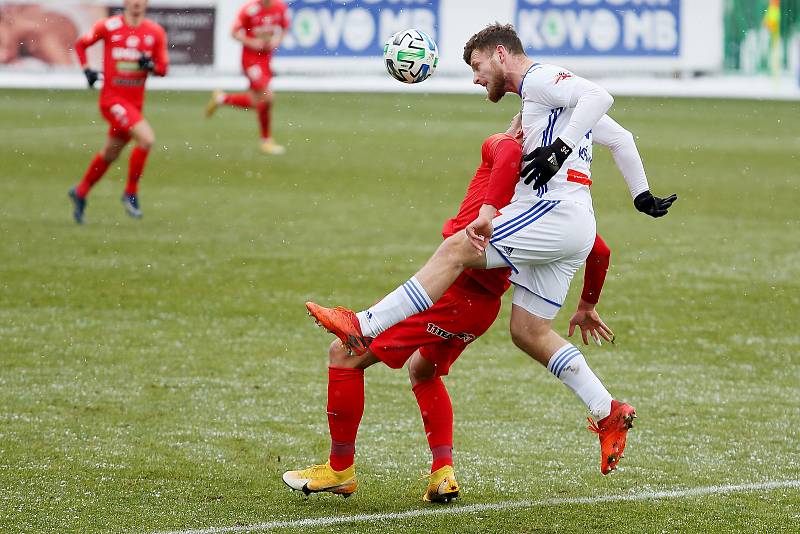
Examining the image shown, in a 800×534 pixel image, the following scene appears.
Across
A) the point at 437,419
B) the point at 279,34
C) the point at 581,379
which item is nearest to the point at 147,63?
the point at 279,34

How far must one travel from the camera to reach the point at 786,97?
2814 cm

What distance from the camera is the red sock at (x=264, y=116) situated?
760 inches

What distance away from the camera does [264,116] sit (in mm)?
19594

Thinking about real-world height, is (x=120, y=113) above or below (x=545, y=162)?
below

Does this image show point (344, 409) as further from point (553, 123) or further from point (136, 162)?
point (136, 162)

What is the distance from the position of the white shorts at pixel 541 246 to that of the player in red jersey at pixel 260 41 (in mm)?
14915

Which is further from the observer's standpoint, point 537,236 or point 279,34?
point 279,34

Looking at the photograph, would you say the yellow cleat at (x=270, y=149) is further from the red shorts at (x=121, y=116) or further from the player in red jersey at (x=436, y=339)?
the player in red jersey at (x=436, y=339)

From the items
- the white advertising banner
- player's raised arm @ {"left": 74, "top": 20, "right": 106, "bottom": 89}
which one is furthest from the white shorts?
the white advertising banner

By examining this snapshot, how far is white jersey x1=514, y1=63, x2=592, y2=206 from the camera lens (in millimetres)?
5012

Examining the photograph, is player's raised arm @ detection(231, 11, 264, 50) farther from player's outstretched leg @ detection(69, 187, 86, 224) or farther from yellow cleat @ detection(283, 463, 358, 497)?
yellow cleat @ detection(283, 463, 358, 497)

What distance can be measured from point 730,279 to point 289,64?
20454 millimetres

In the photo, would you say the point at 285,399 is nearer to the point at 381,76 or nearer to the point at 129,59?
the point at 129,59

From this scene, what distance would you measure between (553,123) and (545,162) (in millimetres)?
319
